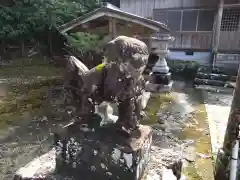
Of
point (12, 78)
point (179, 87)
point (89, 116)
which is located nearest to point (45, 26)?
point (12, 78)

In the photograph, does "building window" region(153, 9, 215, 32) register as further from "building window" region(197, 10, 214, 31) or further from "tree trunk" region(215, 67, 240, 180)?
"tree trunk" region(215, 67, 240, 180)


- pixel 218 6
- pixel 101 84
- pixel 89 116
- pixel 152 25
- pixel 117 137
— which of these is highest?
pixel 218 6

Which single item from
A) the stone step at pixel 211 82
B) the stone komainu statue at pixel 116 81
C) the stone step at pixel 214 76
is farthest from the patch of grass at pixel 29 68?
the stone komainu statue at pixel 116 81

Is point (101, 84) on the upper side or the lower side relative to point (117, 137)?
upper

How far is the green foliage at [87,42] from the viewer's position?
7272 mm

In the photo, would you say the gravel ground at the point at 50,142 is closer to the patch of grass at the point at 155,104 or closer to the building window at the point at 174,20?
the patch of grass at the point at 155,104

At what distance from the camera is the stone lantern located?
25.3 ft

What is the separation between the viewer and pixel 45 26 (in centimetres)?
1330

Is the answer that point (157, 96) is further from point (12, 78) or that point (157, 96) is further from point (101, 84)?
point (12, 78)

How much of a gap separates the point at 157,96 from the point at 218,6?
257 inches

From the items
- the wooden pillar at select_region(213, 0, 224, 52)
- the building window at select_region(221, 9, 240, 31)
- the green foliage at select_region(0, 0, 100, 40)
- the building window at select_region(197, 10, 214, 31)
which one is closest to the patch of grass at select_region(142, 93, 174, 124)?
the wooden pillar at select_region(213, 0, 224, 52)

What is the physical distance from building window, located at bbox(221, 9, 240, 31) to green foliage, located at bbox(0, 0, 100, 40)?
26.2 feet

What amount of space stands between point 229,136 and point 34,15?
13.0 meters

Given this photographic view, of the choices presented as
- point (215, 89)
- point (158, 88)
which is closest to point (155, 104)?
point (158, 88)
